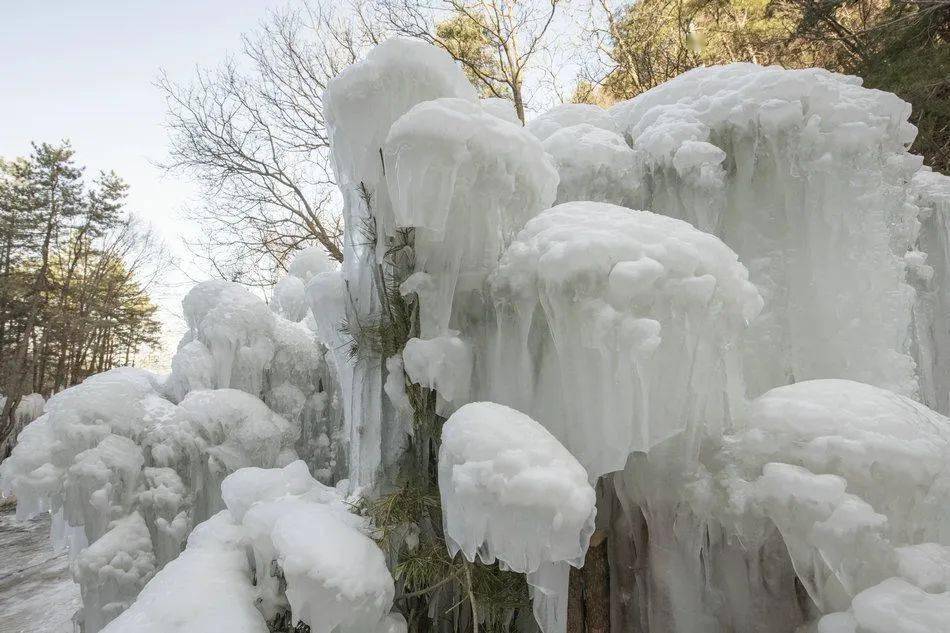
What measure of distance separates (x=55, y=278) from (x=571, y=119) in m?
21.5

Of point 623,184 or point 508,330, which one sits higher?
point 623,184

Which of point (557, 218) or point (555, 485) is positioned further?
point (557, 218)

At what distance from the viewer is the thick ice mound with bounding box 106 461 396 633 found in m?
2.40

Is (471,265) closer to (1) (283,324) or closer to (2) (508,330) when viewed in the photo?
(2) (508,330)

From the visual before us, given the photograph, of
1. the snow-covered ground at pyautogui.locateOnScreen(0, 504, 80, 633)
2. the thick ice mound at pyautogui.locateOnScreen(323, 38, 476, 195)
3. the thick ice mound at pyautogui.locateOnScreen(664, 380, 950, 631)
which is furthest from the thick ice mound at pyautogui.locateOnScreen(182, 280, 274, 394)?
the thick ice mound at pyautogui.locateOnScreen(664, 380, 950, 631)

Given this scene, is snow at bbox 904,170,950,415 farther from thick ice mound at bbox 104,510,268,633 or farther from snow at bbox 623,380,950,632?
thick ice mound at bbox 104,510,268,633

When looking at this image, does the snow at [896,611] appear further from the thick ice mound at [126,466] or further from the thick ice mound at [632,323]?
the thick ice mound at [126,466]

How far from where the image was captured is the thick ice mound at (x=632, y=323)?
240 cm

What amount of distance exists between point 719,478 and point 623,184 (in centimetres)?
249

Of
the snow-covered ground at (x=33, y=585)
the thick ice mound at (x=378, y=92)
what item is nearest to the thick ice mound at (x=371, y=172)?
Result: the thick ice mound at (x=378, y=92)

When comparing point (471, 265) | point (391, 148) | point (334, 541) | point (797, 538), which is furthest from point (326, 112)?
point (797, 538)

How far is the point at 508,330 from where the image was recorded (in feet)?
9.80

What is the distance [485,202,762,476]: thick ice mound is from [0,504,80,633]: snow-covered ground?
8.40 meters

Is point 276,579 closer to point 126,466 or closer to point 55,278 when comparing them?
point 126,466
